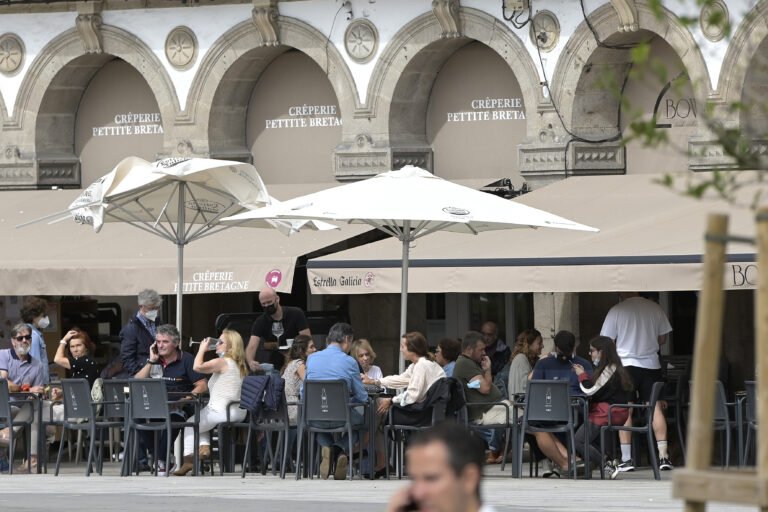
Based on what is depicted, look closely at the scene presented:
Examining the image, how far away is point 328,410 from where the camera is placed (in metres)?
12.5

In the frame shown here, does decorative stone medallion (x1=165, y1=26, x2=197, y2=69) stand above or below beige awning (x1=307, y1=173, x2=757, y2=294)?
above

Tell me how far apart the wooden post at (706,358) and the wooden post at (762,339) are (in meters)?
0.11

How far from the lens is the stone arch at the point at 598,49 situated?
16.8 metres

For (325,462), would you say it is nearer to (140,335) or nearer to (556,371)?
(556,371)

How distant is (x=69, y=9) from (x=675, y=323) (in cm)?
826

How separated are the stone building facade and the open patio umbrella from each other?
4.02 meters

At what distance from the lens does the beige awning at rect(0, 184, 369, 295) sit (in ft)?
52.2

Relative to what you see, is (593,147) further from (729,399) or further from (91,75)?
(91,75)

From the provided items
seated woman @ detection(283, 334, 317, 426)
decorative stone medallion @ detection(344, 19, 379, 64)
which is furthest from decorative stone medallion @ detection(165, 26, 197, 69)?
seated woman @ detection(283, 334, 317, 426)

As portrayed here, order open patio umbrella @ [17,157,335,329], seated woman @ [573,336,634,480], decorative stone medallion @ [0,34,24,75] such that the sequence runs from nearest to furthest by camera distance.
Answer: seated woman @ [573,336,634,480] < open patio umbrella @ [17,157,335,329] < decorative stone medallion @ [0,34,24,75]

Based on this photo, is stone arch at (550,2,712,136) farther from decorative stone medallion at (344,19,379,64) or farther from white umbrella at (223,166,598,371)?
white umbrella at (223,166,598,371)

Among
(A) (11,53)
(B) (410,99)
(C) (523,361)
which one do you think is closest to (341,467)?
(C) (523,361)

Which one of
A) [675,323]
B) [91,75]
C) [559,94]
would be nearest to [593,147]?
[559,94]

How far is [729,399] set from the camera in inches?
637
